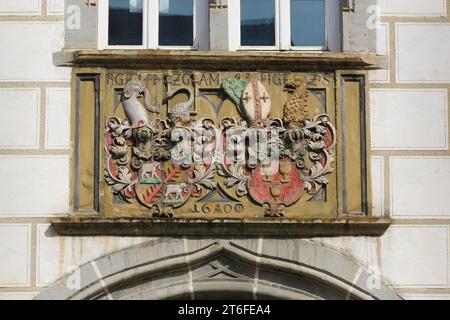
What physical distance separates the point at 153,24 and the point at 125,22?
237 millimetres

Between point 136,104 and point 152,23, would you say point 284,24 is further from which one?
point 136,104

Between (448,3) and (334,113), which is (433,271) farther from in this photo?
(448,3)

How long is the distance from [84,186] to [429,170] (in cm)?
279

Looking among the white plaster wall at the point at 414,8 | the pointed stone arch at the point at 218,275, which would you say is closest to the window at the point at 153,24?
the white plaster wall at the point at 414,8

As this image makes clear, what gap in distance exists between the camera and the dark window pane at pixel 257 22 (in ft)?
39.8

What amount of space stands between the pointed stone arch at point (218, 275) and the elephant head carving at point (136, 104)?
1010 millimetres

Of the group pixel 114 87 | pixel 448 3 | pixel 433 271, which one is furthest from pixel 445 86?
pixel 114 87

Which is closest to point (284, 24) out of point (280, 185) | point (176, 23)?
point (176, 23)

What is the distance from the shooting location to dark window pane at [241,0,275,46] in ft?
39.8

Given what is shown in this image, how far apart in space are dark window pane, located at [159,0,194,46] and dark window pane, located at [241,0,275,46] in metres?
0.44

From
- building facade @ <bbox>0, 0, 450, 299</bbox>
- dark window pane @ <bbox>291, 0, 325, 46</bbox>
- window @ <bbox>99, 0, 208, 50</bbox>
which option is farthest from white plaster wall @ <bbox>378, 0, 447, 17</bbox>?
window @ <bbox>99, 0, 208, 50</bbox>

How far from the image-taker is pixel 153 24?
1216cm

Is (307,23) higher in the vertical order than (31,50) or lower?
higher

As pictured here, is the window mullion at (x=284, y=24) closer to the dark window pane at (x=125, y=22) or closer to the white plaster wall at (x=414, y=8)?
the white plaster wall at (x=414, y=8)
